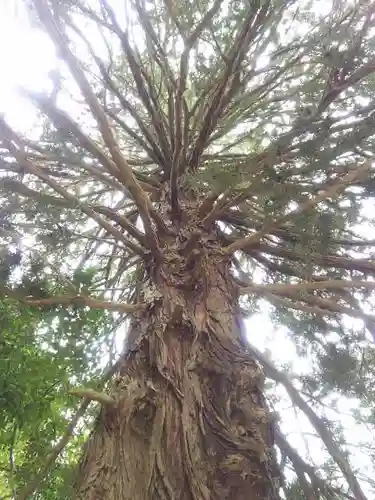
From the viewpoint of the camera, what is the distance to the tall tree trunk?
1.73 metres

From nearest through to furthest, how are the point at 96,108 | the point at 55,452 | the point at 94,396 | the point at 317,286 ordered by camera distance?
the point at 94,396 < the point at 96,108 < the point at 55,452 < the point at 317,286

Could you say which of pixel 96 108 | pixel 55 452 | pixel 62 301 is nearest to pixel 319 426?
pixel 55 452

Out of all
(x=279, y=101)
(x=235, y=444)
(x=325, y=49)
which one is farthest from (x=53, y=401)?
(x=279, y=101)

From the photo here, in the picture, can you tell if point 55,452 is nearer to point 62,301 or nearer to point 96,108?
point 62,301

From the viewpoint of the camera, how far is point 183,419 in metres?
1.91

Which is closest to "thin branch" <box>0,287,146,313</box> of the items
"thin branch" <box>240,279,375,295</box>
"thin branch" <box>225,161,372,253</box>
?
"thin branch" <box>225,161,372,253</box>

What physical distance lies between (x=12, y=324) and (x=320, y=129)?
5.19 feet

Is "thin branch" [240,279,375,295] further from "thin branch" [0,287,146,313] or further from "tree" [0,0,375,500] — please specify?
"thin branch" [0,287,146,313]

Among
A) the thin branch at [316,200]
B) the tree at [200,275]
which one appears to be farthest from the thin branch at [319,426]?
the thin branch at [316,200]

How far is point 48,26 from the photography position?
6.22ft

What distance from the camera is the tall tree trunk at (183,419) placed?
5.68ft

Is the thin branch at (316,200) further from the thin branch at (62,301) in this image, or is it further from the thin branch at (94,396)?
the thin branch at (94,396)

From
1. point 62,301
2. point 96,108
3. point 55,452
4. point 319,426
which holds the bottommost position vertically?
point 55,452

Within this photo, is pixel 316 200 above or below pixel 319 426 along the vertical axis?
above
